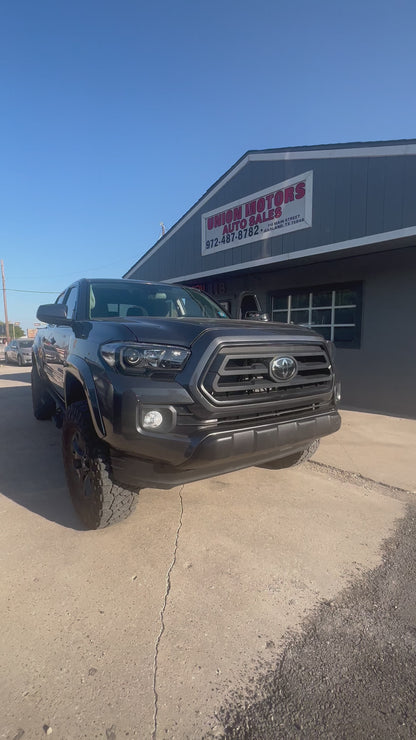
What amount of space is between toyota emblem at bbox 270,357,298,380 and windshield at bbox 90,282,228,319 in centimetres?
124

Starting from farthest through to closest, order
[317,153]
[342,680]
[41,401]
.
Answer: [317,153] < [41,401] < [342,680]

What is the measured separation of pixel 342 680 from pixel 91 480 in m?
1.74

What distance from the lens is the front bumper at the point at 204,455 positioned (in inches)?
83.8

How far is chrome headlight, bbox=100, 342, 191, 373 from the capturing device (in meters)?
2.21

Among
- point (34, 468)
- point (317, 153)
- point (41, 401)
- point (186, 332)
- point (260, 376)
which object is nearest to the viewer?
point (186, 332)

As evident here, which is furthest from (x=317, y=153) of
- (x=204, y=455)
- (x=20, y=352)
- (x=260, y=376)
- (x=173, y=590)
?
(x=20, y=352)

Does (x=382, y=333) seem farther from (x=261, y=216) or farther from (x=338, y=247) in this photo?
(x=261, y=216)

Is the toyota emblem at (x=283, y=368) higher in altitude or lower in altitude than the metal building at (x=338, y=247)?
lower

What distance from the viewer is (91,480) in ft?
8.45

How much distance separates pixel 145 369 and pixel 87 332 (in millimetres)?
843

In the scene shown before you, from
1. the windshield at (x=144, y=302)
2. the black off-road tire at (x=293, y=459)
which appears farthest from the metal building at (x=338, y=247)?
the black off-road tire at (x=293, y=459)

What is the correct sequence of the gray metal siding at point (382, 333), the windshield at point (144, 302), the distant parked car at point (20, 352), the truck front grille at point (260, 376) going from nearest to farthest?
the truck front grille at point (260, 376) → the windshield at point (144, 302) → the gray metal siding at point (382, 333) → the distant parked car at point (20, 352)

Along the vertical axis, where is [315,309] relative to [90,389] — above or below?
above

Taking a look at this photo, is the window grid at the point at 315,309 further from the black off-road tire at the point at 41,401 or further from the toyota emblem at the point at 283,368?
the toyota emblem at the point at 283,368
